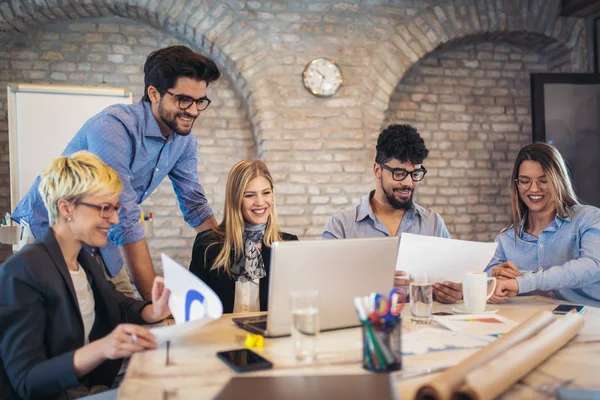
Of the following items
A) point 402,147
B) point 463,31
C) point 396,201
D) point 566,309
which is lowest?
point 566,309

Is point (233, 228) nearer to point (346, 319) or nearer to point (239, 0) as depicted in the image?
point (346, 319)

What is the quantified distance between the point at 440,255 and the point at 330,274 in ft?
1.75

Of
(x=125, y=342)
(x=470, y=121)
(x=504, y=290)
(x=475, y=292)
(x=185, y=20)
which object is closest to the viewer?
(x=125, y=342)

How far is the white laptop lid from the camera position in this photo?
50.6 inches

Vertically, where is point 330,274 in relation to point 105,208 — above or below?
below

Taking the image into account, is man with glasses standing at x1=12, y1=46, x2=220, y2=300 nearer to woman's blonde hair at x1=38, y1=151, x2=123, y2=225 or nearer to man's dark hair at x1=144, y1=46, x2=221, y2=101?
man's dark hair at x1=144, y1=46, x2=221, y2=101

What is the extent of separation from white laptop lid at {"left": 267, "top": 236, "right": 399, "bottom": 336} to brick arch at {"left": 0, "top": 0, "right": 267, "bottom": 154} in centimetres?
281

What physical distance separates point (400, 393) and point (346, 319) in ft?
1.53

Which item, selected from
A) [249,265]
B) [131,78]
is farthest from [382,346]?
[131,78]

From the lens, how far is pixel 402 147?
2.38m

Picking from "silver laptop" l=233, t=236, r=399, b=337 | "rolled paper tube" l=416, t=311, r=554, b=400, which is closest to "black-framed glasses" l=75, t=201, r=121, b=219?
"silver laptop" l=233, t=236, r=399, b=337

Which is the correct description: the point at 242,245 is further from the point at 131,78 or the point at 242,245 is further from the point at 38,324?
the point at 131,78

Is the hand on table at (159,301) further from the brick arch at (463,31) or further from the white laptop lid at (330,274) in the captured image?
the brick arch at (463,31)

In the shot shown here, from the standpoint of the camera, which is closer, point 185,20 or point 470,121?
point 185,20
